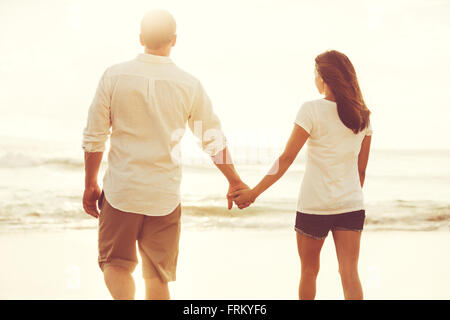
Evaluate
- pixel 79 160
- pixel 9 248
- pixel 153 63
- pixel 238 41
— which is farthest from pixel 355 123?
pixel 238 41

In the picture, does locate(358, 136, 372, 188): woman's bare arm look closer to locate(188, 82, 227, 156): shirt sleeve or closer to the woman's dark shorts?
the woman's dark shorts

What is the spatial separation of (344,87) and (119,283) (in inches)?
63.0

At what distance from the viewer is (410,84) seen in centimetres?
1966

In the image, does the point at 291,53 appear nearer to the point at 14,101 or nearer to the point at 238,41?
the point at 238,41

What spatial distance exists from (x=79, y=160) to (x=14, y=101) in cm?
551

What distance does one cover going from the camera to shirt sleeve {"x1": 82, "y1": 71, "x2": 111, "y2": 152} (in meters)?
2.52

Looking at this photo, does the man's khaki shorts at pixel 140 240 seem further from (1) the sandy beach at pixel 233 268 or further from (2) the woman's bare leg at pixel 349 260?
(1) the sandy beach at pixel 233 268

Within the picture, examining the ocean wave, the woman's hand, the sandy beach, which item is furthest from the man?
the ocean wave

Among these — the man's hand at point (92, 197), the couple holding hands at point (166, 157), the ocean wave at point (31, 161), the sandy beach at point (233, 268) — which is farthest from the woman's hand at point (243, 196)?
the ocean wave at point (31, 161)

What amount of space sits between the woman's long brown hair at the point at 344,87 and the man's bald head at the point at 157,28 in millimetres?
896

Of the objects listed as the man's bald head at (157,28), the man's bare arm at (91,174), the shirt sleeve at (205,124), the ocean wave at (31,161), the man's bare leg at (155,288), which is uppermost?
the man's bald head at (157,28)

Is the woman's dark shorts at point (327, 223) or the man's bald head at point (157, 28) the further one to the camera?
the woman's dark shorts at point (327, 223)

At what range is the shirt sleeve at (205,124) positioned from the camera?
2.68 meters

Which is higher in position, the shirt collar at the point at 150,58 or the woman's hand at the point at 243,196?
the shirt collar at the point at 150,58
